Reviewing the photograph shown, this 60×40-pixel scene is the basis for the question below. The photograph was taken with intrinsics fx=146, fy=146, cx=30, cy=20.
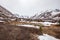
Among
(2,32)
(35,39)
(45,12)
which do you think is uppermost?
(45,12)

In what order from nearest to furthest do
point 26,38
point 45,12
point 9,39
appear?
point 9,39, point 26,38, point 45,12

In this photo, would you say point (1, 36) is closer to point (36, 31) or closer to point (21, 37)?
point (21, 37)

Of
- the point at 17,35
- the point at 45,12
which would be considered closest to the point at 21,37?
the point at 17,35

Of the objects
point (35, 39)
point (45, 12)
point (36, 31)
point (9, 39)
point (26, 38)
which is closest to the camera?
point (9, 39)

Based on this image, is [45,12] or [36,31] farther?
[45,12]

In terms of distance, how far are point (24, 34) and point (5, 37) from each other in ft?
3.91

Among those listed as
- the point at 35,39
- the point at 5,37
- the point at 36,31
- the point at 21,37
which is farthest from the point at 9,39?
the point at 36,31

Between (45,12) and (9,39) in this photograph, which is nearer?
(9,39)

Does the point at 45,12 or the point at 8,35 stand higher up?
the point at 45,12

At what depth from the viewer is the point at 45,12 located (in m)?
68.2

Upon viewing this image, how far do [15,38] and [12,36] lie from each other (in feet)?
0.59

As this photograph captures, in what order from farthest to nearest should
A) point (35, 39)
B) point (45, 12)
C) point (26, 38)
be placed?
point (45, 12) → point (35, 39) → point (26, 38)

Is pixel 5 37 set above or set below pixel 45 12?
below

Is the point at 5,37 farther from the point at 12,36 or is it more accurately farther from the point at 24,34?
the point at 24,34
